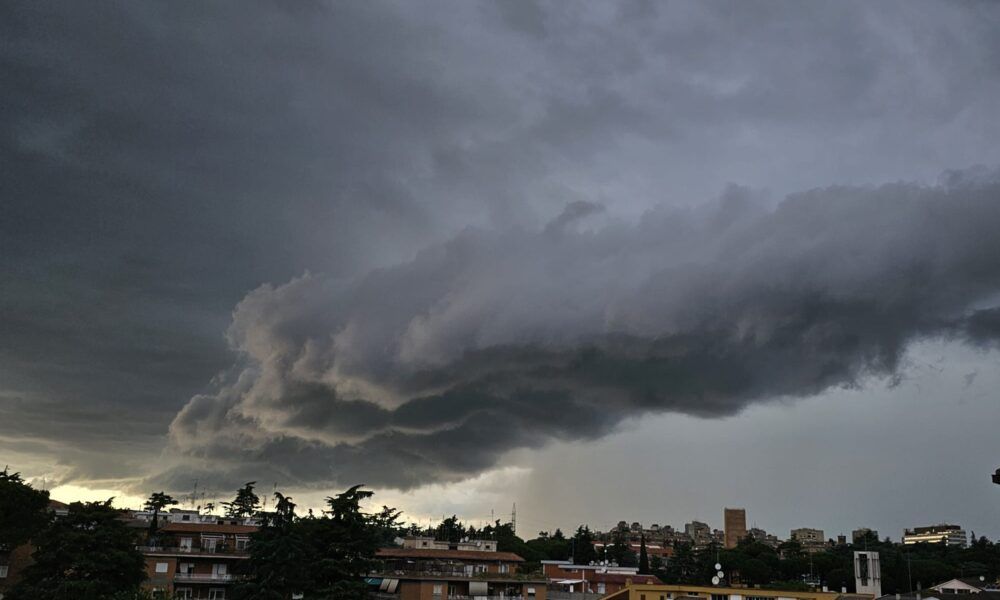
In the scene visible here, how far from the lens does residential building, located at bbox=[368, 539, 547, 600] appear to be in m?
102

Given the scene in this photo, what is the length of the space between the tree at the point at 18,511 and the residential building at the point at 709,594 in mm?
63986

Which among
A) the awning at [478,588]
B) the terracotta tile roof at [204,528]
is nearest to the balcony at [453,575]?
the awning at [478,588]

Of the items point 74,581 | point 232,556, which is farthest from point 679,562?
point 74,581

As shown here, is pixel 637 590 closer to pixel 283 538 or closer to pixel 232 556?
pixel 283 538

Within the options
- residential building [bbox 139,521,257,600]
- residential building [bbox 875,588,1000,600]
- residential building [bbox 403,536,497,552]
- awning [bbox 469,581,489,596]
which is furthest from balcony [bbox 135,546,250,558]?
residential building [bbox 875,588,1000,600]

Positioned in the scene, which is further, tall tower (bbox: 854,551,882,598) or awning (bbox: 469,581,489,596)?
awning (bbox: 469,581,489,596)

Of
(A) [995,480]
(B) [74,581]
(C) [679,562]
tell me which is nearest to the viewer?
(A) [995,480]

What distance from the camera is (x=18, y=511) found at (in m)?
87.7

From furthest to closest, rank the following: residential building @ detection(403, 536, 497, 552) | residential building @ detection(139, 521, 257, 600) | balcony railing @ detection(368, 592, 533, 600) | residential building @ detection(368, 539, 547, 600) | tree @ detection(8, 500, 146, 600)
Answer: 1. residential building @ detection(403, 536, 497, 552)
2. residential building @ detection(368, 539, 547, 600)
3. balcony railing @ detection(368, 592, 533, 600)
4. residential building @ detection(139, 521, 257, 600)
5. tree @ detection(8, 500, 146, 600)

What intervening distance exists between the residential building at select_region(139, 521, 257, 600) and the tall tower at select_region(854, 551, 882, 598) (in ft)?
246

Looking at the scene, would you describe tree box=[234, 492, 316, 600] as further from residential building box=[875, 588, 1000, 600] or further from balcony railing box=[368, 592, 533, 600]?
residential building box=[875, 588, 1000, 600]

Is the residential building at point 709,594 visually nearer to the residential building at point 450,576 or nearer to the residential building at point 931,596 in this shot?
the residential building at point 931,596

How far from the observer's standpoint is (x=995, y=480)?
5941 centimetres

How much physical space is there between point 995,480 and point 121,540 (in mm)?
74999
